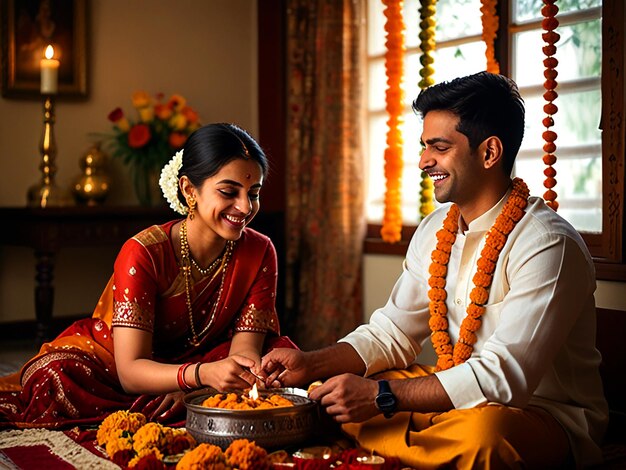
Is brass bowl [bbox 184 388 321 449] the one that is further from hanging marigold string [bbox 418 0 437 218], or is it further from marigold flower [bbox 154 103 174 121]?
marigold flower [bbox 154 103 174 121]

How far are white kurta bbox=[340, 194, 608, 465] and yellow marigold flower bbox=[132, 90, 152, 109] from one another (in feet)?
9.63

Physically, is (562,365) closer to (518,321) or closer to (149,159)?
(518,321)

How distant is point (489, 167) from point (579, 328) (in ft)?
1.65

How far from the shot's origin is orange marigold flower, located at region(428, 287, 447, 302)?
8.65 ft

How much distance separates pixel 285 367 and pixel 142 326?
0.51 m

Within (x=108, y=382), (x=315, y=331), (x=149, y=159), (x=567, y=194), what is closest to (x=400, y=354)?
(x=108, y=382)

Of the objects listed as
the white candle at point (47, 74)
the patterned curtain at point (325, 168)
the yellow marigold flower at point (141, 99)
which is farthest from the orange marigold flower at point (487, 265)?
the yellow marigold flower at point (141, 99)

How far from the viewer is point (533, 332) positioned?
2256mm

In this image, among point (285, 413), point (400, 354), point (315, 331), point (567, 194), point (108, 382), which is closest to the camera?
point (285, 413)

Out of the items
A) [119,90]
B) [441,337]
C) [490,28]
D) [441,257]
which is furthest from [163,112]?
[441,337]

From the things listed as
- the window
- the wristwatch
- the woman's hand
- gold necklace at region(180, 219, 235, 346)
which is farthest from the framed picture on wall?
the wristwatch

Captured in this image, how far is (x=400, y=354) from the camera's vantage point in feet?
9.02

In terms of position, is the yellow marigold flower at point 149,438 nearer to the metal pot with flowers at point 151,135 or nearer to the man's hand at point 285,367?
the man's hand at point 285,367

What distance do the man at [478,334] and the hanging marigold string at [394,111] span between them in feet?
6.45
